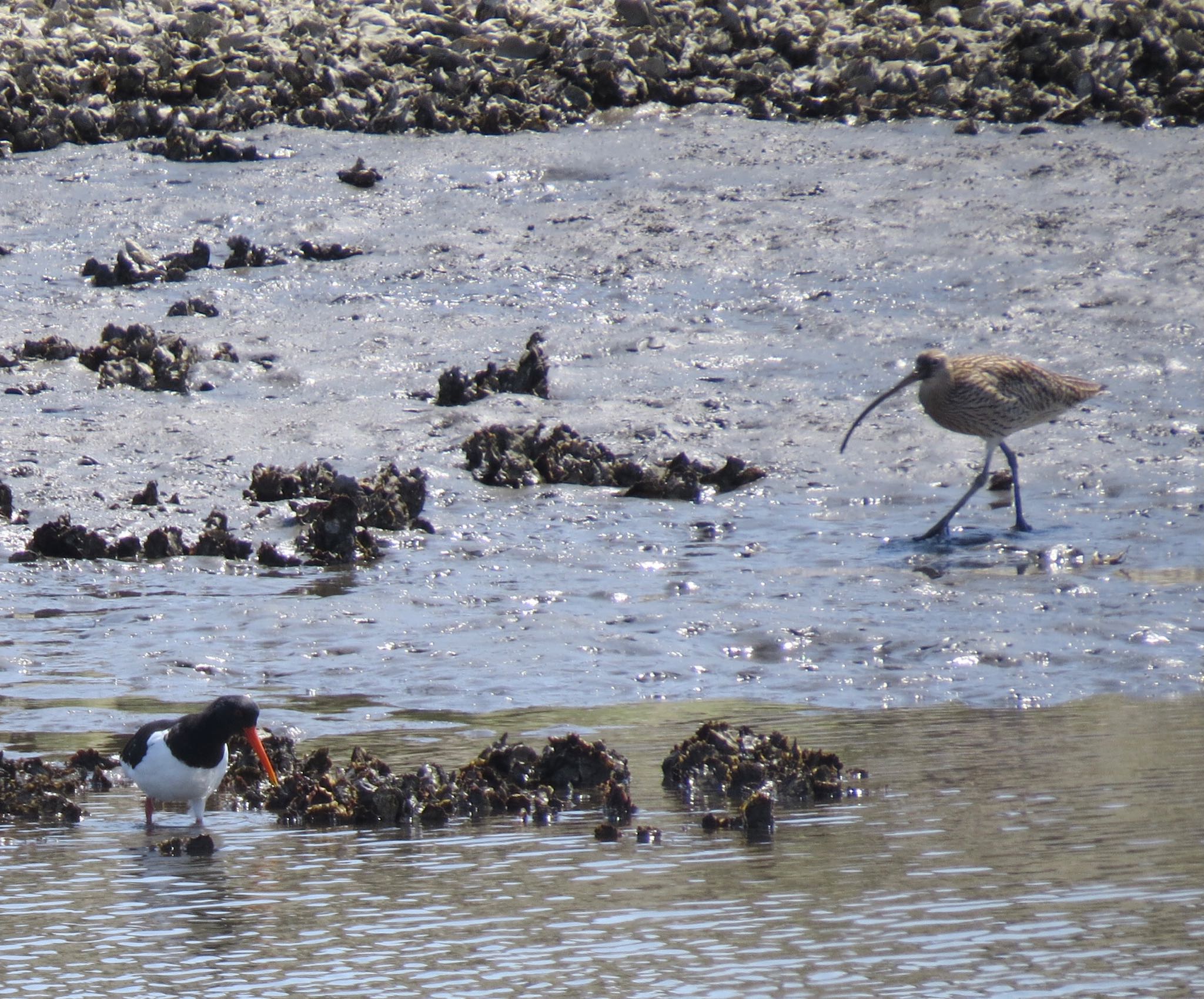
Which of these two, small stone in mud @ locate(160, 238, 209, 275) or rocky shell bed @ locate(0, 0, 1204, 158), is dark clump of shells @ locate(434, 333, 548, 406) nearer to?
small stone in mud @ locate(160, 238, 209, 275)

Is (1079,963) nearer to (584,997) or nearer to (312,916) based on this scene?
(584,997)

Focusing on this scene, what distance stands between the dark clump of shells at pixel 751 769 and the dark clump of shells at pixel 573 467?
4.71 m

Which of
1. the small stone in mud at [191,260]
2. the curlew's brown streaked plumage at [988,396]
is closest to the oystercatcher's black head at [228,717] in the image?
the curlew's brown streaked plumage at [988,396]

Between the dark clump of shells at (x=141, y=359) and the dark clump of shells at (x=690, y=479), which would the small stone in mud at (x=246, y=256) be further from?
the dark clump of shells at (x=690, y=479)

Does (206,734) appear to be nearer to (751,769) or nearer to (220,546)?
(751,769)

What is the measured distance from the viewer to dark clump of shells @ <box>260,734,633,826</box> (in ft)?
21.9

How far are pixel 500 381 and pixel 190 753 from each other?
6.44 metres

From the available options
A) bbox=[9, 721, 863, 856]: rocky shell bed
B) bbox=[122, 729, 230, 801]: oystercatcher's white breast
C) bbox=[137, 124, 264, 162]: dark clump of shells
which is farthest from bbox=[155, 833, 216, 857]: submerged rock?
bbox=[137, 124, 264, 162]: dark clump of shells

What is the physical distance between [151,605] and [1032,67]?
35.1 feet

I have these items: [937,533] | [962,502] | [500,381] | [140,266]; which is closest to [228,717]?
[937,533]

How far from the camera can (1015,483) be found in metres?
11.3

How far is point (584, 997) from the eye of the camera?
4945mm

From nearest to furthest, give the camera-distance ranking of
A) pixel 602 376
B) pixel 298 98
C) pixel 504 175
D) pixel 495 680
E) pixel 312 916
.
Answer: pixel 312 916, pixel 495 680, pixel 602 376, pixel 504 175, pixel 298 98

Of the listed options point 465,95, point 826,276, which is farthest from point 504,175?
point 826,276
